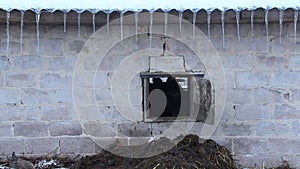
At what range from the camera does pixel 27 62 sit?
5109 mm

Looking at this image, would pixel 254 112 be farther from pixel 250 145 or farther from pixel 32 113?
pixel 32 113

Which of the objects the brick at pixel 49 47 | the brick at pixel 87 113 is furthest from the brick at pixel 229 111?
the brick at pixel 49 47

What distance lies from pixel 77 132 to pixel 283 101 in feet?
7.82

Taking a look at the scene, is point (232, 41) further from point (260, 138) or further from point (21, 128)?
point (21, 128)

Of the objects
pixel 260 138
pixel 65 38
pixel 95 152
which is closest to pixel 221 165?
pixel 260 138

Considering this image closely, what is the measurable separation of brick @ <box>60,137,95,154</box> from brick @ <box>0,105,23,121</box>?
0.56 metres

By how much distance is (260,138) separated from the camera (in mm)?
5207

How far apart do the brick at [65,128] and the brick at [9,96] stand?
1.58ft

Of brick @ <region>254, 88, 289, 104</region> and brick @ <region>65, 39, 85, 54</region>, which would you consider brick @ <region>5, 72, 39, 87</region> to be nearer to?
brick @ <region>65, 39, 85, 54</region>

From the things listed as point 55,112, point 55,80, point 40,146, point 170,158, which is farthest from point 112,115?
point 170,158

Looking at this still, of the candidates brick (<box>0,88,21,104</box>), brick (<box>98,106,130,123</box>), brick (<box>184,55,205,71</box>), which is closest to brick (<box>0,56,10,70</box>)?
brick (<box>0,88,21,104</box>)

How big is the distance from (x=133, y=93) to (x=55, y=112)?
910 mm

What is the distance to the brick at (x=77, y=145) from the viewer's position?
516cm

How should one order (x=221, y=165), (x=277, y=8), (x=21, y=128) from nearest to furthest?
(x=221, y=165)
(x=277, y=8)
(x=21, y=128)
